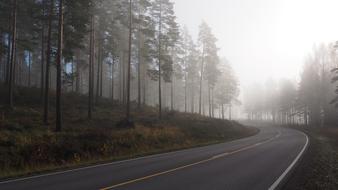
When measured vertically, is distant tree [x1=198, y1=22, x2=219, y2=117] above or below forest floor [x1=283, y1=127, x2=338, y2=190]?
above

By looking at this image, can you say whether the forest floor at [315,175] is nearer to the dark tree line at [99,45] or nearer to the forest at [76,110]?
the forest at [76,110]

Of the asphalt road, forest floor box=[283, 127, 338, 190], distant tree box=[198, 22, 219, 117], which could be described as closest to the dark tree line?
distant tree box=[198, 22, 219, 117]

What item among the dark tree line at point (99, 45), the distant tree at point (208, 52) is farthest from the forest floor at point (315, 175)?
the distant tree at point (208, 52)

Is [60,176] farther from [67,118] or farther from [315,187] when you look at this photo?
[67,118]

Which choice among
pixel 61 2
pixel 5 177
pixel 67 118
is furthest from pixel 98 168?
pixel 67 118

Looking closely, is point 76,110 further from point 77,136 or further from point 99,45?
point 77,136

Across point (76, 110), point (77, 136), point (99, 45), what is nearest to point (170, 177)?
point (77, 136)

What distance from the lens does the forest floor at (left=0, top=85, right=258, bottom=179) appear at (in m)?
16.2

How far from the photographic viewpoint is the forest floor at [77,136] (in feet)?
53.1

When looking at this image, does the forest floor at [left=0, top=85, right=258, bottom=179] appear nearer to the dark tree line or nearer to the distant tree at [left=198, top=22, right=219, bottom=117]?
the dark tree line

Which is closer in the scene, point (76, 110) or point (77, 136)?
point (77, 136)

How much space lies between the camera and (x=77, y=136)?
2089cm

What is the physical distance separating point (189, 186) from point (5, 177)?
24.5 ft

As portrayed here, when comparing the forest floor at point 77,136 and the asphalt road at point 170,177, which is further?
the forest floor at point 77,136
